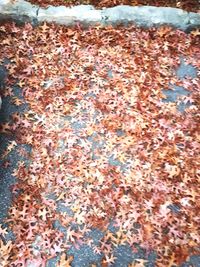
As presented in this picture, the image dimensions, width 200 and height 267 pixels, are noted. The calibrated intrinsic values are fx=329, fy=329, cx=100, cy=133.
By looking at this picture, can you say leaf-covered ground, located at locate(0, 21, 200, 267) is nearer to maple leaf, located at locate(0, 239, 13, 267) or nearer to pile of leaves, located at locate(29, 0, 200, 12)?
maple leaf, located at locate(0, 239, 13, 267)

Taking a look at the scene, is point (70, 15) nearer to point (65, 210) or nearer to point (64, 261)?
point (65, 210)

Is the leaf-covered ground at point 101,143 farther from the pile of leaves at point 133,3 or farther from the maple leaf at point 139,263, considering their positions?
the pile of leaves at point 133,3

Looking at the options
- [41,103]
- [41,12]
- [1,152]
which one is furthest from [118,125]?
[41,12]

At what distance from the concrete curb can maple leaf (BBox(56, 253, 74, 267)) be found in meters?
4.12

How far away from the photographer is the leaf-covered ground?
169 inches

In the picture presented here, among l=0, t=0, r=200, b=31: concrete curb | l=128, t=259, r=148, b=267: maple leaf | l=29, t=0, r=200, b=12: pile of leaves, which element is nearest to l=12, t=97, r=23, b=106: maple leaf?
l=0, t=0, r=200, b=31: concrete curb

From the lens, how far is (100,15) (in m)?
6.11

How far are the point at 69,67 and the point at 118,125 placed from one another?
1456 mm

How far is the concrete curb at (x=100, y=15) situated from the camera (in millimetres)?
6070

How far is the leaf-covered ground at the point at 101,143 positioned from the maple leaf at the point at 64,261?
0.6 inches

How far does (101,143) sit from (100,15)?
8.44ft

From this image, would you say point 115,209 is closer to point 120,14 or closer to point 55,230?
point 55,230

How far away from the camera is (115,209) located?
4.48 metres

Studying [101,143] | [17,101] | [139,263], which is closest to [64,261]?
[139,263]
